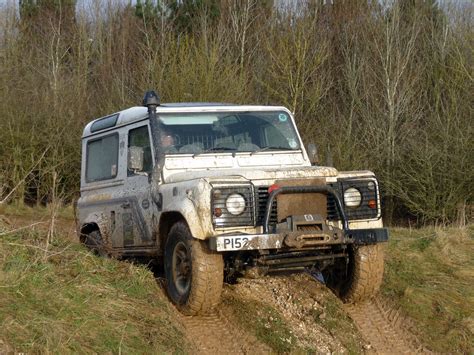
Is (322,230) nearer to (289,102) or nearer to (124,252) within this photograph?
(124,252)

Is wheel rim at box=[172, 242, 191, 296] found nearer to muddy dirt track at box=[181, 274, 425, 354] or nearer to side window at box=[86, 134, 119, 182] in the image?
muddy dirt track at box=[181, 274, 425, 354]

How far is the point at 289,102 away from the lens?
23.3 metres

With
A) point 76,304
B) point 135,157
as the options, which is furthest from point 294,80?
point 76,304

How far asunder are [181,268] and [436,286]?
274 centimetres

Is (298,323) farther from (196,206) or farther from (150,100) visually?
(150,100)

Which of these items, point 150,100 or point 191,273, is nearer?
point 191,273

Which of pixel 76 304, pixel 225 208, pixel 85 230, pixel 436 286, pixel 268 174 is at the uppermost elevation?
pixel 268 174

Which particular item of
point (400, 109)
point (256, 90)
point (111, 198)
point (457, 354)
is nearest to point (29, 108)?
point (256, 90)

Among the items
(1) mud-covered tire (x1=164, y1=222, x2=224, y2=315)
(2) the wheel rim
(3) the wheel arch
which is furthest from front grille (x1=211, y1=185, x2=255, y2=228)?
(3) the wheel arch

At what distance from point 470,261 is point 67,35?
998 inches

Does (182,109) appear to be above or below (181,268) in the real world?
above

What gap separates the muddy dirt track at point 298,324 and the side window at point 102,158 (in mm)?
2024

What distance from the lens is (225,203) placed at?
5.91 meters

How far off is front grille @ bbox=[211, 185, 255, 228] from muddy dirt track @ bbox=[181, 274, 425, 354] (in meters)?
0.92
